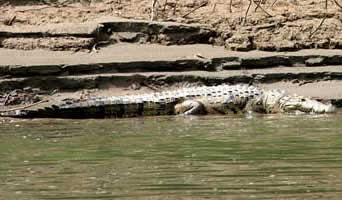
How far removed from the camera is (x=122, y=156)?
6.43 metres

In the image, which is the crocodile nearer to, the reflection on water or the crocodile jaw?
the crocodile jaw

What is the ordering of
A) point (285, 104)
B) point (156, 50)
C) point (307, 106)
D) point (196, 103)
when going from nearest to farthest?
point (307, 106) → point (285, 104) → point (196, 103) → point (156, 50)

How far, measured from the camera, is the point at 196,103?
11.1 metres

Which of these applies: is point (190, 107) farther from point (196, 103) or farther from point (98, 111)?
point (98, 111)

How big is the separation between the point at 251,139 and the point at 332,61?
17.6 feet

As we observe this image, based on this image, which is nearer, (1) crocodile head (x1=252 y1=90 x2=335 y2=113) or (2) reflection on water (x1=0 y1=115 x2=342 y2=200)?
(2) reflection on water (x1=0 y1=115 x2=342 y2=200)

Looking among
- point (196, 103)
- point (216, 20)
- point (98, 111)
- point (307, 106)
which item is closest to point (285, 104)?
point (307, 106)

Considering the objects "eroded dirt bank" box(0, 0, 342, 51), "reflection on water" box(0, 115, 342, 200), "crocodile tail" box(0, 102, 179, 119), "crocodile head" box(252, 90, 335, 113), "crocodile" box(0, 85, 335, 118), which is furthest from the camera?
"eroded dirt bank" box(0, 0, 342, 51)

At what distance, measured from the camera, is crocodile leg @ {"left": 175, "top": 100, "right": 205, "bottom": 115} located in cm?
1115

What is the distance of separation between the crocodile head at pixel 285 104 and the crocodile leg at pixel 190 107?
0.70 m

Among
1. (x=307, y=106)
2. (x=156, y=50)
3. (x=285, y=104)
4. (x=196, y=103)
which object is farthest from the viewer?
(x=156, y=50)

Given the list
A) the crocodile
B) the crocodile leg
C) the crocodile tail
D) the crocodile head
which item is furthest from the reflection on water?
the crocodile leg

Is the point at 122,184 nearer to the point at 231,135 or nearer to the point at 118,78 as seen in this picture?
the point at 231,135

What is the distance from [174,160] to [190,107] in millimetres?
5144
